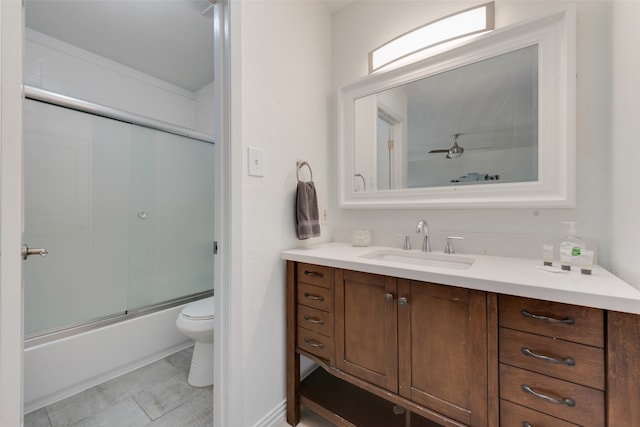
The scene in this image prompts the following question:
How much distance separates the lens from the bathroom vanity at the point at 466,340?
655 millimetres

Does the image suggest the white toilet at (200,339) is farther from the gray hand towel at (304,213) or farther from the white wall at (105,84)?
the white wall at (105,84)

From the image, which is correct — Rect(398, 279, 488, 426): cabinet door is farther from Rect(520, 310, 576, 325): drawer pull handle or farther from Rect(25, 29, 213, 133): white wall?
Rect(25, 29, 213, 133): white wall

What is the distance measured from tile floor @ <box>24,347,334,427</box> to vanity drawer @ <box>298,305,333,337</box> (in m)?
0.51

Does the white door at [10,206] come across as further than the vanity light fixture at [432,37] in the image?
No

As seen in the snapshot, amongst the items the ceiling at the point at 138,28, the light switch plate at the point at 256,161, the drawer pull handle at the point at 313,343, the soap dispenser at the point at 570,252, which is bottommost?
the drawer pull handle at the point at 313,343

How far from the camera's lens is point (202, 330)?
1535 mm

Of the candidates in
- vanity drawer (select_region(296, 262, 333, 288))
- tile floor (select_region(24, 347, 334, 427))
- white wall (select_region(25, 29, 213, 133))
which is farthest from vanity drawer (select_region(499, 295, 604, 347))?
white wall (select_region(25, 29, 213, 133))

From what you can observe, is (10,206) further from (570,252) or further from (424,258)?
(570,252)

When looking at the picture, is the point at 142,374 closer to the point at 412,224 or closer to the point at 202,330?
the point at 202,330

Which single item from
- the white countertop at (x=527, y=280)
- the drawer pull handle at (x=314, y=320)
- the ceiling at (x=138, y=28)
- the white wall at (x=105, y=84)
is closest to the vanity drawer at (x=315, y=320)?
the drawer pull handle at (x=314, y=320)

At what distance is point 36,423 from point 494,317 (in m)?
2.17

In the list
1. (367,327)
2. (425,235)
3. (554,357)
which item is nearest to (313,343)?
(367,327)

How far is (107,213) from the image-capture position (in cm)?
197

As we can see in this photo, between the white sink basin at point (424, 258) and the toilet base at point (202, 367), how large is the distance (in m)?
1.20
